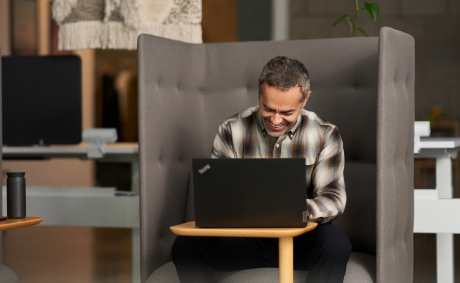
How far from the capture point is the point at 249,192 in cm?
129

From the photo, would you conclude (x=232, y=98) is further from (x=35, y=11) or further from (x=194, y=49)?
(x=35, y=11)

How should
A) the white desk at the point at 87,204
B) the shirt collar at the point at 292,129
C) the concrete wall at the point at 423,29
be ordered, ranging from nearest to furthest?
the shirt collar at the point at 292,129, the white desk at the point at 87,204, the concrete wall at the point at 423,29

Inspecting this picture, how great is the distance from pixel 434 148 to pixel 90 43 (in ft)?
5.25

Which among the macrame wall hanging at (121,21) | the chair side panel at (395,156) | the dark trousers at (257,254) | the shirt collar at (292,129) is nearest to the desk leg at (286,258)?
the dark trousers at (257,254)

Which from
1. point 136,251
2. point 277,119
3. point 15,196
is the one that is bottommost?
point 136,251

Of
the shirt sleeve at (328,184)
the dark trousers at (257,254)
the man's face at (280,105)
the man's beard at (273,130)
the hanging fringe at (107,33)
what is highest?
the hanging fringe at (107,33)

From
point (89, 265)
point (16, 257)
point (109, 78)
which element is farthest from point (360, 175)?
point (109, 78)

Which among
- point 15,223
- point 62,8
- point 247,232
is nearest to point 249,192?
point 247,232

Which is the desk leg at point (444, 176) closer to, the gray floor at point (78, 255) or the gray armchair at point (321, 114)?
the gray armchair at point (321, 114)

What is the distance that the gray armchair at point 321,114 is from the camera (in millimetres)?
1562

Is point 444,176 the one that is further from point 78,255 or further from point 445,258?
point 78,255

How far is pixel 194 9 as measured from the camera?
253cm

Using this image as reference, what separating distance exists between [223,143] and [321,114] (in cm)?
40

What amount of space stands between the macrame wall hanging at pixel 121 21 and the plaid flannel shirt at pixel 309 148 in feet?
2.97
